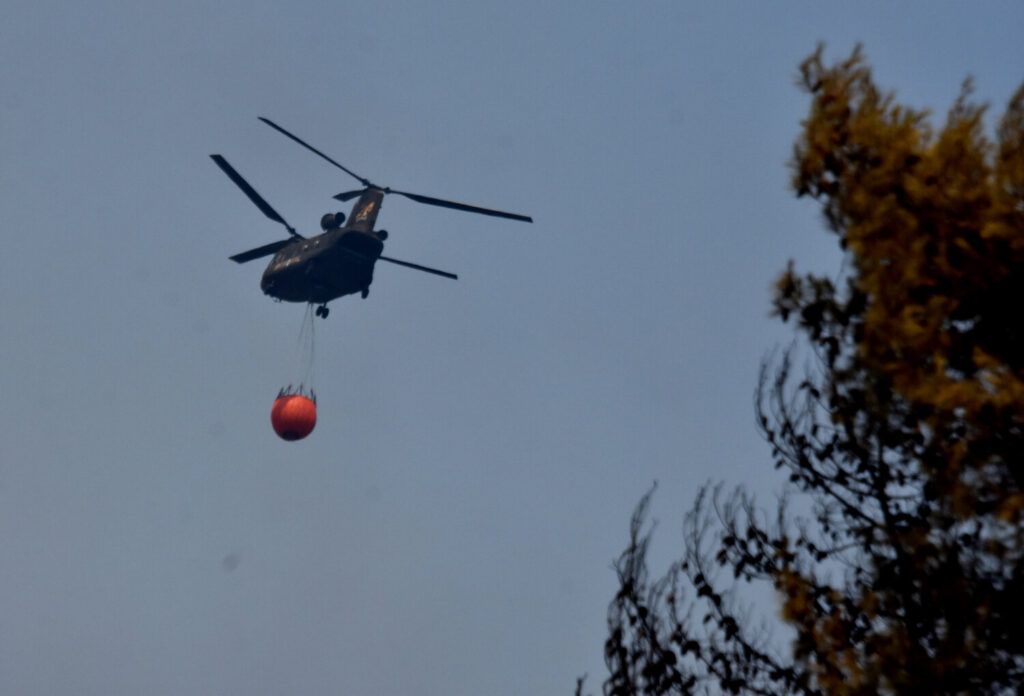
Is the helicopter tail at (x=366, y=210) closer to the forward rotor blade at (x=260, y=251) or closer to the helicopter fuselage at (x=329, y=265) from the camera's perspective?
the helicopter fuselage at (x=329, y=265)

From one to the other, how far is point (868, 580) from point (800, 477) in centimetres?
101

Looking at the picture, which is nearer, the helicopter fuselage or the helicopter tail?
the helicopter fuselage

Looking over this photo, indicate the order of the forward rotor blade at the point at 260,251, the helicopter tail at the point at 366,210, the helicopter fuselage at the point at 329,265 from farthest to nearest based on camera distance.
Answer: the forward rotor blade at the point at 260,251 → the helicopter tail at the point at 366,210 → the helicopter fuselage at the point at 329,265

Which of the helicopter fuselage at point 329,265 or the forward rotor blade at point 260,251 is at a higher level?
the forward rotor blade at point 260,251

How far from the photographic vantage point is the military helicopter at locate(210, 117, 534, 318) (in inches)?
1160

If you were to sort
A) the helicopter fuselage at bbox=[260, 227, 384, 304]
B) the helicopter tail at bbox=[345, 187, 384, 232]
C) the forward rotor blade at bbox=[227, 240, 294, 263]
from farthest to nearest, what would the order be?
the forward rotor blade at bbox=[227, 240, 294, 263] → the helicopter tail at bbox=[345, 187, 384, 232] → the helicopter fuselage at bbox=[260, 227, 384, 304]

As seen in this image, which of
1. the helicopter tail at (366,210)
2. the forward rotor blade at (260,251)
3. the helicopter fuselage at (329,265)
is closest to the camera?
the helicopter fuselage at (329,265)

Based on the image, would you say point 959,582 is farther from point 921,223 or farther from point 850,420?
point 921,223

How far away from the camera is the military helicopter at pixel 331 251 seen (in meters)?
29.5

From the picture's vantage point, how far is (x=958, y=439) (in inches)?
311

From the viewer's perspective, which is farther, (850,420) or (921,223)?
(850,420)

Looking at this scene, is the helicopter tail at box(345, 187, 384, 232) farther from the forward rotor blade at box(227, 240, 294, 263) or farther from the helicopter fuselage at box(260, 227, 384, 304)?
the forward rotor blade at box(227, 240, 294, 263)

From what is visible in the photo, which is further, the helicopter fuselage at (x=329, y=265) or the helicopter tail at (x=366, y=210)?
the helicopter tail at (x=366, y=210)

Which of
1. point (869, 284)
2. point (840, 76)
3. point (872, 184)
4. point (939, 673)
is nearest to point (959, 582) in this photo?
point (939, 673)
